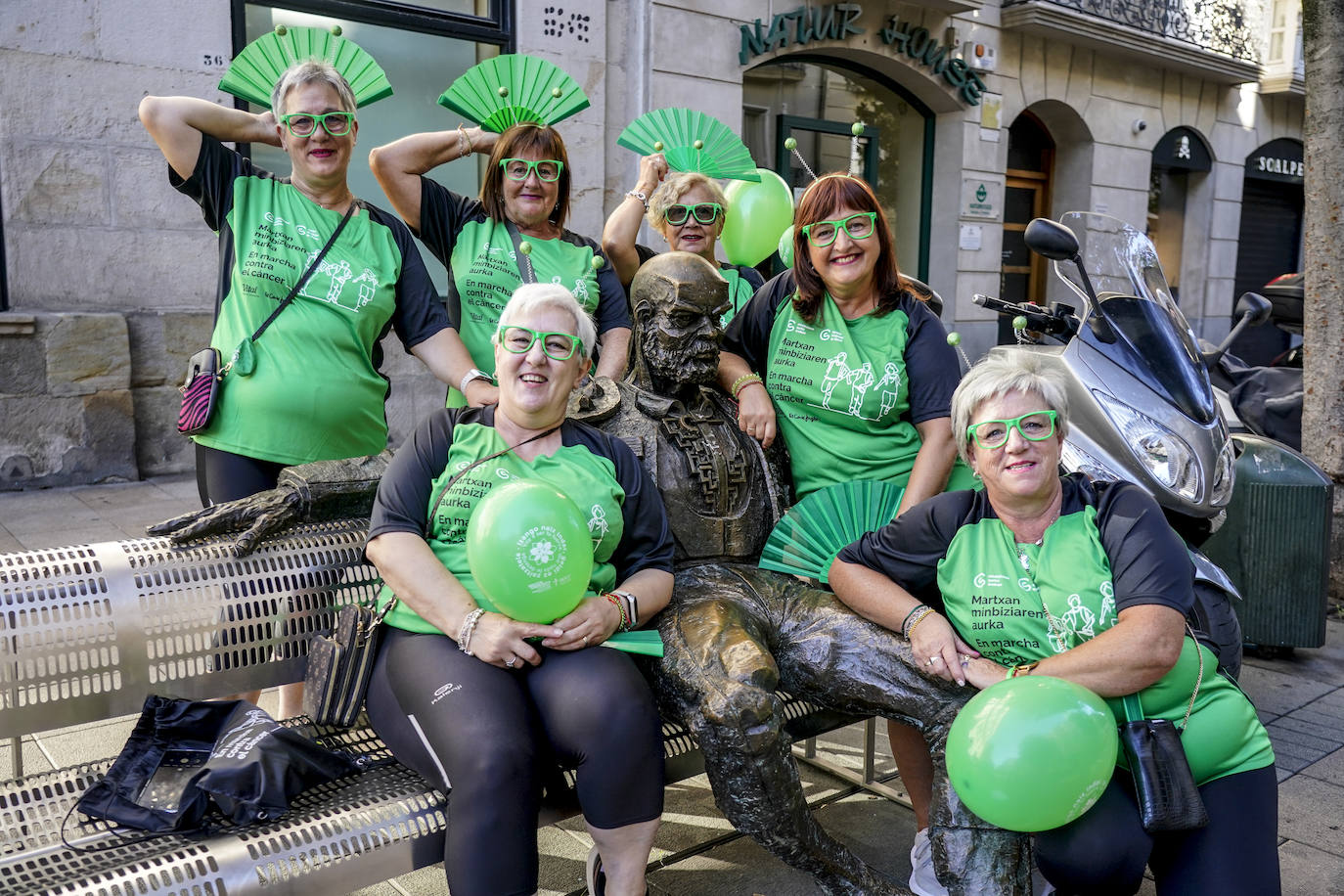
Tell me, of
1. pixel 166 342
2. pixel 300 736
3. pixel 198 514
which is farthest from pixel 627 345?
pixel 166 342

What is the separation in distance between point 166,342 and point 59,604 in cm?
441

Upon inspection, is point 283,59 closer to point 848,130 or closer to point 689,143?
point 689,143

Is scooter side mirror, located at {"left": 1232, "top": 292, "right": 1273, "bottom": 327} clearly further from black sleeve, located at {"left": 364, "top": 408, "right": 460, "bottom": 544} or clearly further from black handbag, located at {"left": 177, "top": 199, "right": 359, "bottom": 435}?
black handbag, located at {"left": 177, "top": 199, "right": 359, "bottom": 435}

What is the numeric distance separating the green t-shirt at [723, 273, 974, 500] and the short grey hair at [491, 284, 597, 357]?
779 millimetres

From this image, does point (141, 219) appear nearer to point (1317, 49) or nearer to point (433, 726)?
point (433, 726)

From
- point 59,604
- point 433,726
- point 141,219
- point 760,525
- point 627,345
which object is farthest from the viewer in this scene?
point 141,219

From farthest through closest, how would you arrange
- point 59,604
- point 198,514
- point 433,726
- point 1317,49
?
point 1317,49 → point 198,514 → point 59,604 → point 433,726

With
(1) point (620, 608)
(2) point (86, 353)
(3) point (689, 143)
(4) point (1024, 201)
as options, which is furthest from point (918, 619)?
(4) point (1024, 201)

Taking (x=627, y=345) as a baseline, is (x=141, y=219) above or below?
above

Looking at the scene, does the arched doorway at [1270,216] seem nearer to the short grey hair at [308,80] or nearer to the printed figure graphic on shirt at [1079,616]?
the printed figure graphic on shirt at [1079,616]

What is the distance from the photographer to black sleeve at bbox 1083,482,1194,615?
2.17 meters

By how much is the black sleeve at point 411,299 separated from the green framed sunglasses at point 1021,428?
1587 millimetres

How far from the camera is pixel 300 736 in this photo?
2.21 metres

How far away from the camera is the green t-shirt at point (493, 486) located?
2383 mm
